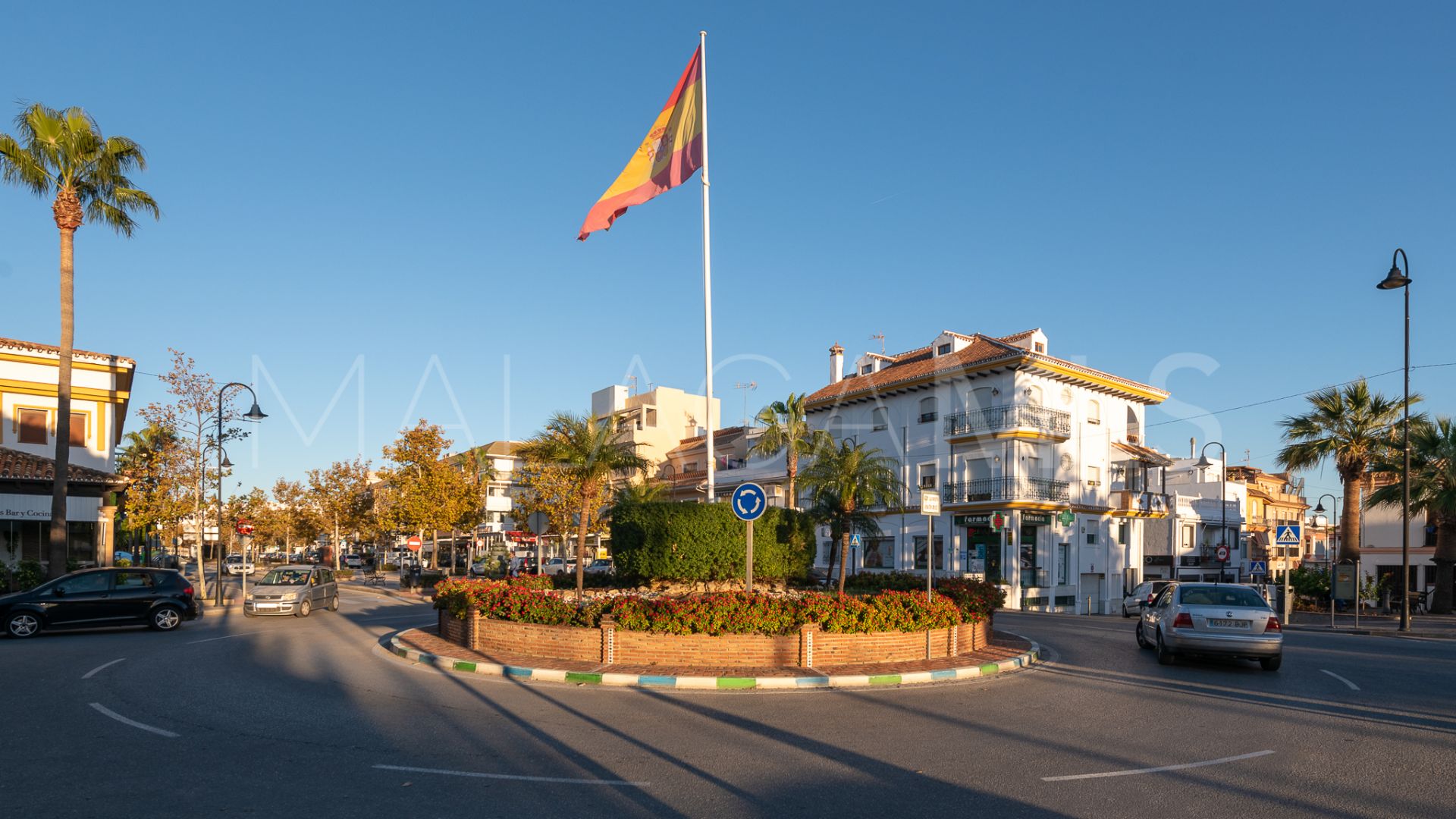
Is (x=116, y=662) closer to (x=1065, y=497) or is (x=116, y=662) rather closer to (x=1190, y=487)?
(x=1065, y=497)

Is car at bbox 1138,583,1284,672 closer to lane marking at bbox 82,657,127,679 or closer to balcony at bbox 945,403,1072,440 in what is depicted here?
lane marking at bbox 82,657,127,679

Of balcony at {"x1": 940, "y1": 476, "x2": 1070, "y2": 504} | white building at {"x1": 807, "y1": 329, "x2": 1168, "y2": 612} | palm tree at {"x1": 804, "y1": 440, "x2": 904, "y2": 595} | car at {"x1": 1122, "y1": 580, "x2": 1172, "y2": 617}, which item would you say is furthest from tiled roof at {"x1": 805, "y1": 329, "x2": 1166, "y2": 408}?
palm tree at {"x1": 804, "y1": 440, "x2": 904, "y2": 595}

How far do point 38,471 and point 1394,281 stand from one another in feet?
146

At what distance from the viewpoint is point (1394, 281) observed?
25.0 m

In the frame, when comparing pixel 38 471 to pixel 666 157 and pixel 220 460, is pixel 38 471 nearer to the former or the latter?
pixel 220 460

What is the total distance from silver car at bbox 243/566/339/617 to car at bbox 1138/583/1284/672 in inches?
899

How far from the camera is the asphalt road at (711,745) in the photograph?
700 centimetres

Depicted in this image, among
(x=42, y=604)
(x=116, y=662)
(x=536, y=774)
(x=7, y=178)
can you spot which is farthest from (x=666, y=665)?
(x=7, y=178)

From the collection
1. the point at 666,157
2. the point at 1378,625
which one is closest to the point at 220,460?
the point at 666,157

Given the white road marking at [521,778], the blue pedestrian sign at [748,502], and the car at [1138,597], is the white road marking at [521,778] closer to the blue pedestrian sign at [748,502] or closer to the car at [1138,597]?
the blue pedestrian sign at [748,502]

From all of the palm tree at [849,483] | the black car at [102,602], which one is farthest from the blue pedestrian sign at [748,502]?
the black car at [102,602]

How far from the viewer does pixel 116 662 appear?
50.2 feet

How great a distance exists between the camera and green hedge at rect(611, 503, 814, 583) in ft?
66.8

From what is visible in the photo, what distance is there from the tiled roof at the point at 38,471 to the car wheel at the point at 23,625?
48.5 feet
